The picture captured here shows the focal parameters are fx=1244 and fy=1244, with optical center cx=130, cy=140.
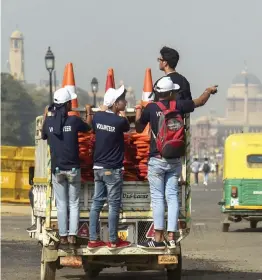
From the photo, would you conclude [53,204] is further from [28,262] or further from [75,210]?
[28,262]

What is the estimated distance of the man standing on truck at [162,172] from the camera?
497 inches

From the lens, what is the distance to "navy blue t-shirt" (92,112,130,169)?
12.7 meters

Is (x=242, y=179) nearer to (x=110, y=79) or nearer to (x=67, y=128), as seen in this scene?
(x=110, y=79)

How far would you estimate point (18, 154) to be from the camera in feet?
120

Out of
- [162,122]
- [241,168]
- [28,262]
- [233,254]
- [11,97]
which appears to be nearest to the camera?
[162,122]

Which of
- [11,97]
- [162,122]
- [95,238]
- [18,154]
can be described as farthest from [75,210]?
[11,97]

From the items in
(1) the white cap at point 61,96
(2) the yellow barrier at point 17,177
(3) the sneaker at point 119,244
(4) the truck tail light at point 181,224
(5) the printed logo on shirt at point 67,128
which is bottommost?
(2) the yellow barrier at point 17,177

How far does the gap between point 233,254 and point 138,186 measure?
5.82m

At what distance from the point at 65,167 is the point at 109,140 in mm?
528

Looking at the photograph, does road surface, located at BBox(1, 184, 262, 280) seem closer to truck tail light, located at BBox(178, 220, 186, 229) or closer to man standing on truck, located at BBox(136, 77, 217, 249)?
truck tail light, located at BBox(178, 220, 186, 229)

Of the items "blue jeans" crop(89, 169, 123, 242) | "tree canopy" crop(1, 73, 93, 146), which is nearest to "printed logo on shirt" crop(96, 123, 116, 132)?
"blue jeans" crop(89, 169, 123, 242)

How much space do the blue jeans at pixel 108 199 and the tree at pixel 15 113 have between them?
380ft

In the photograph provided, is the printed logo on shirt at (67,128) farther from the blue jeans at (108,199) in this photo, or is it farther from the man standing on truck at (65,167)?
the blue jeans at (108,199)

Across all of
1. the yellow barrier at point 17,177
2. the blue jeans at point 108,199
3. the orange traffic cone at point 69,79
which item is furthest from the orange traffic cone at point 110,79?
the yellow barrier at point 17,177
